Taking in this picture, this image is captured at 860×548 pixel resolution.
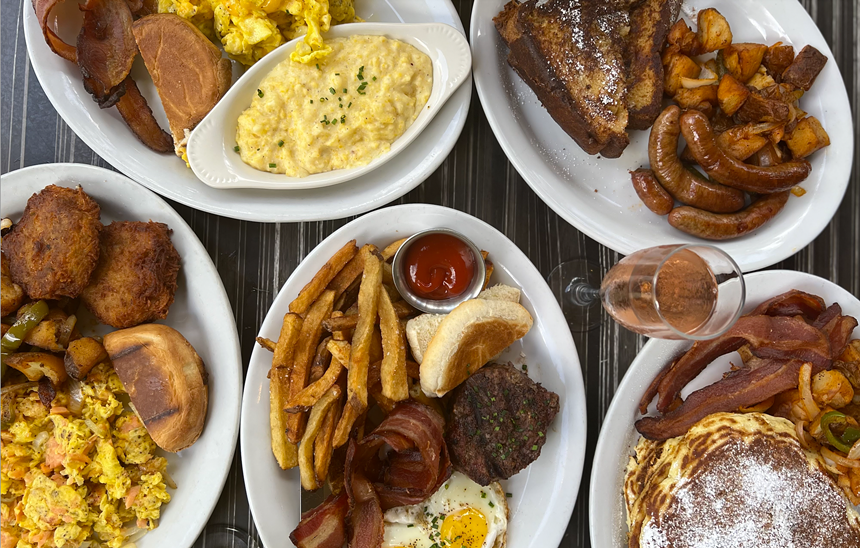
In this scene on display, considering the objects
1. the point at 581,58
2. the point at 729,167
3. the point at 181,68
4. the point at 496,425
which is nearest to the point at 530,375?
the point at 496,425

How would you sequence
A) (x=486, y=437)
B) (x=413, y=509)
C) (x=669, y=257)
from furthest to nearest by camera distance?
1. (x=413, y=509)
2. (x=486, y=437)
3. (x=669, y=257)

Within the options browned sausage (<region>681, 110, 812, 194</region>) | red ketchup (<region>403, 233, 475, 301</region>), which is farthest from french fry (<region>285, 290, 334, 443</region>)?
browned sausage (<region>681, 110, 812, 194</region>)

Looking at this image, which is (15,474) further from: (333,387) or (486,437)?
(486,437)

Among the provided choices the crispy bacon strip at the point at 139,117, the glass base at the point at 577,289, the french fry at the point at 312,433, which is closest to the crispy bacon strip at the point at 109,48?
the crispy bacon strip at the point at 139,117

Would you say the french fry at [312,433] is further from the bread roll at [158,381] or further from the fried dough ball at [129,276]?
the fried dough ball at [129,276]

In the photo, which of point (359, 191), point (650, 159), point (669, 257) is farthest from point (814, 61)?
point (359, 191)

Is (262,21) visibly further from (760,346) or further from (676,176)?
(760,346)
